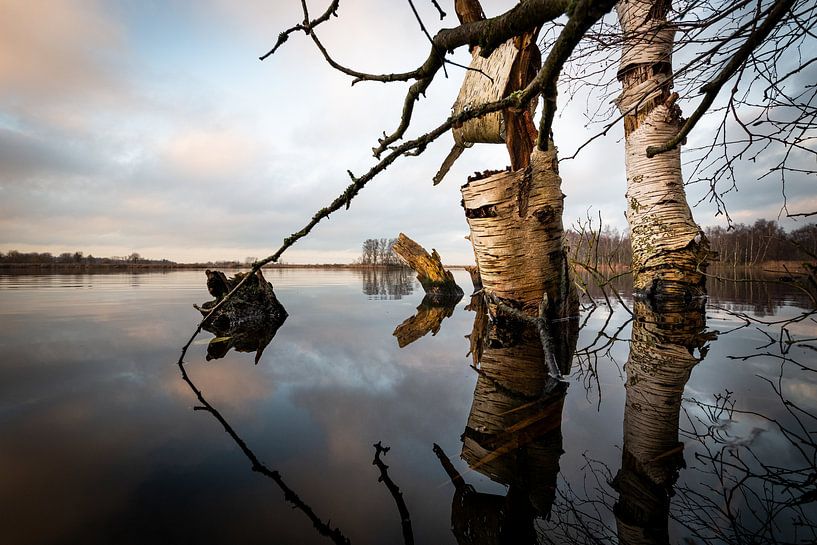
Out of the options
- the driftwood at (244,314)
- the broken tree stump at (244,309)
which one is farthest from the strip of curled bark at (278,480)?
the broken tree stump at (244,309)

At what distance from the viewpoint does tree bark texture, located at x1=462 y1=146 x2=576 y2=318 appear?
3281 millimetres

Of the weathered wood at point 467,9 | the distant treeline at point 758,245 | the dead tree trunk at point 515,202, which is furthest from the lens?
the weathered wood at point 467,9

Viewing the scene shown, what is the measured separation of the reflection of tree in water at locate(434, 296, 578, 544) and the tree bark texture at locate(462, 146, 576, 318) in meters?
1.12

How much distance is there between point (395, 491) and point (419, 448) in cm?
29

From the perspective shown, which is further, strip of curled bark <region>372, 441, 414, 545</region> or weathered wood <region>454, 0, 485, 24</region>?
weathered wood <region>454, 0, 485, 24</region>

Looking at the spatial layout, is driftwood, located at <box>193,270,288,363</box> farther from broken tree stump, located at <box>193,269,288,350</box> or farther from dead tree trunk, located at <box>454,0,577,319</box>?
dead tree trunk, located at <box>454,0,577,319</box>

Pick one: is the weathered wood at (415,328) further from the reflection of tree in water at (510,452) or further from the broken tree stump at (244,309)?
the broken tree stump at (244,309)

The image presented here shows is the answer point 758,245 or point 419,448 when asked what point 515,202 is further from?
point 758,245

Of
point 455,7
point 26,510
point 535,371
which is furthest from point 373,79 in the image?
point 455,7

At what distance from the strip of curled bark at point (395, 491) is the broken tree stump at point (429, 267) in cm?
929

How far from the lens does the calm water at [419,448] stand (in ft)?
2.88

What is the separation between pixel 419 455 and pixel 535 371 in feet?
4.30

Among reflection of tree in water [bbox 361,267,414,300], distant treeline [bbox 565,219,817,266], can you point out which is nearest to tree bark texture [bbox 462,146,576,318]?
distant treeline [bbox 565,219,817,266]

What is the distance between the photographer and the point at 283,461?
1202mm
